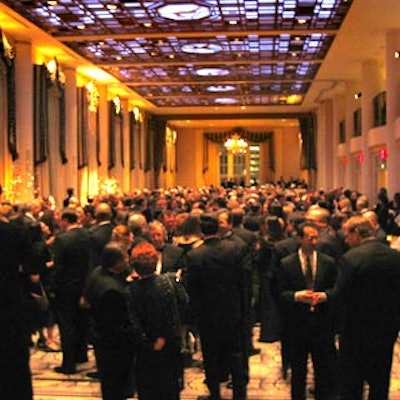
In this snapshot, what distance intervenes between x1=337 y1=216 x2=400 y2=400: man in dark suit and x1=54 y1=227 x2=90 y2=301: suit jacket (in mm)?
3079

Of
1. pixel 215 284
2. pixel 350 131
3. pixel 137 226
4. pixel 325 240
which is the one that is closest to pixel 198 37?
pixel 350 131

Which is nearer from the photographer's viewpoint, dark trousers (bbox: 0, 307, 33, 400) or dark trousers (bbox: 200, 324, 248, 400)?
dark trousers (bbox: 0, 307, 33, 400)

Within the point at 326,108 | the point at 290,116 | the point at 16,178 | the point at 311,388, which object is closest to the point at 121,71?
the point at 16,178

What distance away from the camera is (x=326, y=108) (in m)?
35.6

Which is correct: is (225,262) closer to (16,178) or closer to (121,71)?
(16,178)

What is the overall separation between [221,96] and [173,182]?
650 inches

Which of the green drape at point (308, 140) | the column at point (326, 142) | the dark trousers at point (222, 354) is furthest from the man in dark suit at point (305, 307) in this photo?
the green drape at point (308, 140)

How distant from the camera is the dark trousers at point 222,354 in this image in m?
5.85

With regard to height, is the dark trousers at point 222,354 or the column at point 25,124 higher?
the column at point 25,124

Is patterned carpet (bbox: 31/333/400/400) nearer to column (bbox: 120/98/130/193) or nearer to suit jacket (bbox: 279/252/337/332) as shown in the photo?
suit jacket (bbox: 279/252/337/332)

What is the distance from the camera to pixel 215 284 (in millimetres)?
5754

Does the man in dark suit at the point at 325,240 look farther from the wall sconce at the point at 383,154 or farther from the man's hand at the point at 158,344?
the wall sconce at the point at 383,154

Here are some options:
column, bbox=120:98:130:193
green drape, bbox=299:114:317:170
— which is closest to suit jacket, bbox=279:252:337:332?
column, bbox=120:98:130:193

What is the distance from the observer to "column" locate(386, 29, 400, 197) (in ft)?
62.0
